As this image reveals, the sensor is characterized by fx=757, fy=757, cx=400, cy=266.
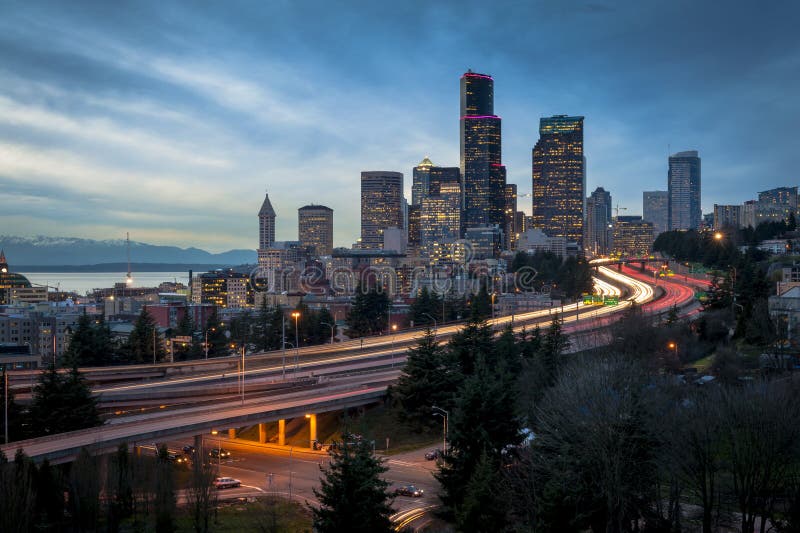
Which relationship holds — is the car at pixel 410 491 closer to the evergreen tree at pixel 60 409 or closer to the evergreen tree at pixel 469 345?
the evergreen tree at pixel 469 345

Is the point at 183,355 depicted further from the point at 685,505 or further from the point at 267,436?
the point at 685,505

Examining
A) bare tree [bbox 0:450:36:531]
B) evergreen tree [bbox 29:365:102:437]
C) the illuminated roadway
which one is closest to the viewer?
bare tree [bbox 0:450:36:531]

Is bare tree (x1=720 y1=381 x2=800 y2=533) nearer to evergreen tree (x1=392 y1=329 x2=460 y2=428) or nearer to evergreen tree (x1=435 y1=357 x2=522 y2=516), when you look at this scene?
evergreen tree (x1=435 y1=357 x2=522 y2=516)

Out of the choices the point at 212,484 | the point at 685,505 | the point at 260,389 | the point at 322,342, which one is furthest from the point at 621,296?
the point at 212,484

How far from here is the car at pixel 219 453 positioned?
1413 inches

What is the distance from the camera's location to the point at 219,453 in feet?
115

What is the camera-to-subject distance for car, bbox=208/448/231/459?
35.9 m

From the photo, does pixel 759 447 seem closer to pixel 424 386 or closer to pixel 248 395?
pixel 424 386

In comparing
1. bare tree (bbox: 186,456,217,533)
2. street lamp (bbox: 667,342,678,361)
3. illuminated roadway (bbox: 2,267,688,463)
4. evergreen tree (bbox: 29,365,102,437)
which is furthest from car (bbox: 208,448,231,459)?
street lamp (bbox: 667,342,678,361)

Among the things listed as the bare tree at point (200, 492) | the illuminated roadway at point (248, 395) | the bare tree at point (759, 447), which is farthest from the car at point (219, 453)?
the bare tree at point (759, 447)

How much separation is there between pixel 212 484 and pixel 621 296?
3482 inches

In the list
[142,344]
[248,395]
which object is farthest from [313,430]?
[142,344]

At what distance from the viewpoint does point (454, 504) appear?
24.7 metres

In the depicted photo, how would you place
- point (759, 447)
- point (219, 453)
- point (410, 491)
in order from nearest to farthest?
1. point (759, 447)
2. point (410, 491)
3. point (219, 453)
